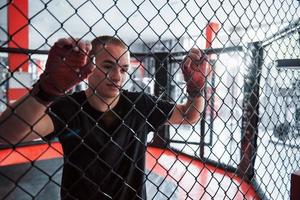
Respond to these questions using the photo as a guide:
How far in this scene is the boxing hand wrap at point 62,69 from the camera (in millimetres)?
856

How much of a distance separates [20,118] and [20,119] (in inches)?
1.1

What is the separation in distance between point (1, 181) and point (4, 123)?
304 cm

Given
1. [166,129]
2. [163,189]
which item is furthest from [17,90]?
[163,189]

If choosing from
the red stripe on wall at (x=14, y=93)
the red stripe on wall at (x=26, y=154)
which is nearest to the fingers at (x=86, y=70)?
the red stripe on wall at (x=26, y=154)

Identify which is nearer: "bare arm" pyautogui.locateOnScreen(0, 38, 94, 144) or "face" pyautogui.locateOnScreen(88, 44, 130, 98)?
"bare arm" pyautogui.locateOnScreen(0, 38, 94, 144)

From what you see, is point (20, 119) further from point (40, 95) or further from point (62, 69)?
point (62, 69)

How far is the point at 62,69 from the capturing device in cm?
86

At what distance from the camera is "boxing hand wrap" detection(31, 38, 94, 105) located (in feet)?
2.81

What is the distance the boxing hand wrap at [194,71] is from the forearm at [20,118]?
772 millimetres

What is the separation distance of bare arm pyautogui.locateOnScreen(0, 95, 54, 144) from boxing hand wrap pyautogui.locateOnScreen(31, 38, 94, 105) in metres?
0.03

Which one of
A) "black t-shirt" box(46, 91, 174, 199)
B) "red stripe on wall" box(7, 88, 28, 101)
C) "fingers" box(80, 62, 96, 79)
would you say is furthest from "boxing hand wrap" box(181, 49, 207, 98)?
"red stripe on wall" box(7, 88, 28, 101)

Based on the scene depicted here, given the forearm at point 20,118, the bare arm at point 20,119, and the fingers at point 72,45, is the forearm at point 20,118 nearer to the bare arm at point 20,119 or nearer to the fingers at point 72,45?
the bare arm at point 20,119

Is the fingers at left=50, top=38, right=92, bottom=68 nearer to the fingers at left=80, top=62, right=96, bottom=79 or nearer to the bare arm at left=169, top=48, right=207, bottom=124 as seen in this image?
the fingers at left=80, top=62, right=96, bottom=79

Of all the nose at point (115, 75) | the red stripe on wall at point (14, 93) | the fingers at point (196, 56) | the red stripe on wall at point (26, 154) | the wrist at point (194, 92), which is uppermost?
the fingers at point (196, 56)
